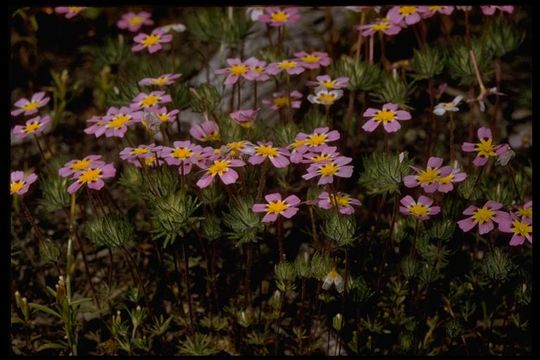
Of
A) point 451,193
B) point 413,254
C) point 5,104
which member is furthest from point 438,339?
point 5,104

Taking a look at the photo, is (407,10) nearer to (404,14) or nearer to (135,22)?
(404,14)

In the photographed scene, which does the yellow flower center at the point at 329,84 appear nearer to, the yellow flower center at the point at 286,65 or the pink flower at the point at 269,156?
the yellow flower center at the point at 286,65

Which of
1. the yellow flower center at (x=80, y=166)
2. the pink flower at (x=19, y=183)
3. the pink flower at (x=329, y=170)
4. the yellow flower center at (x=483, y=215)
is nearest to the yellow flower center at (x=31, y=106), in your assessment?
the pink flower at (x=19, y=183)

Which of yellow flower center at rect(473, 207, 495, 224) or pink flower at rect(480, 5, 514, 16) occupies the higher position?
pink flower at rect(480, 5, 514, 16)

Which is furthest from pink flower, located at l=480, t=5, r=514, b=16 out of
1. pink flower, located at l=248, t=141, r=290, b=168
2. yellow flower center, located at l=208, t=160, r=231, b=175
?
yellow flower center, located at l=208, t=160, r=231, b=175

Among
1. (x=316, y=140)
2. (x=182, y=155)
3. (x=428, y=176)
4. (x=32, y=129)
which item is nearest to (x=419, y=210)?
(x=428, y=176)

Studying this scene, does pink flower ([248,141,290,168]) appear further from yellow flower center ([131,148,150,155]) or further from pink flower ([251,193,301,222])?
yellow flower center ([131,148,150,155])
